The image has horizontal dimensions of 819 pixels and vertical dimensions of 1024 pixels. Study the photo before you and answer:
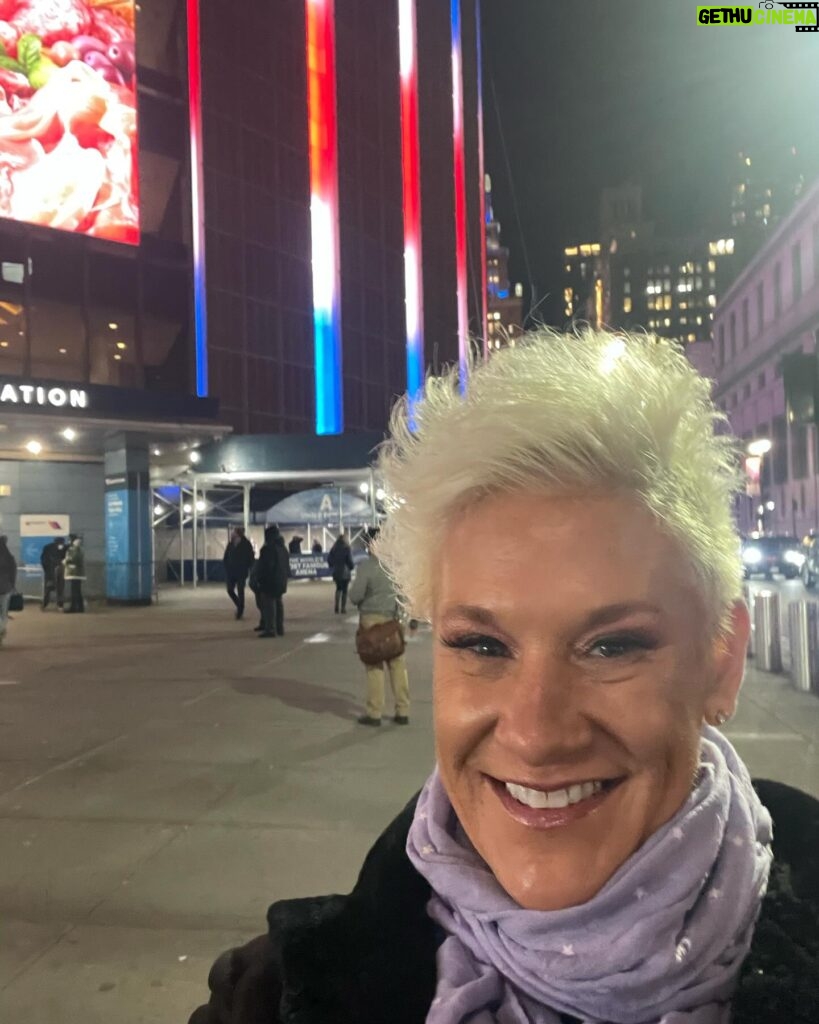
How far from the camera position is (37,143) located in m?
18.9

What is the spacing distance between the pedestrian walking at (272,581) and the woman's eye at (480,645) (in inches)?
465

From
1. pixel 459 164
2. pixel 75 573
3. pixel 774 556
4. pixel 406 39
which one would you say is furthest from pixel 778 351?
pixel 75 573

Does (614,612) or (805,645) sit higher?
(614,612)

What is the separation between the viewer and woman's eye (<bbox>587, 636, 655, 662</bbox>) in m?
1.07

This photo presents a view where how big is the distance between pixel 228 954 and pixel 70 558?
56.4 ft

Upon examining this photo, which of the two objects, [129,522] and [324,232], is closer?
[129,522]

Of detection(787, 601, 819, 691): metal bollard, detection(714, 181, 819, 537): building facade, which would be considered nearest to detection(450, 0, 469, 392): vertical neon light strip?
detection(714, 181, 819, 537): building facade

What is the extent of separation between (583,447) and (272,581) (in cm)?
1198

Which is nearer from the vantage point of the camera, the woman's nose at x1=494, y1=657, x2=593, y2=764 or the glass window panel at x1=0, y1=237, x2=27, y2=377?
the woman's nose at x1=494, y1=657, x2=593, y2=764

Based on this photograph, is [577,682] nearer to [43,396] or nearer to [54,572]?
[43,396]

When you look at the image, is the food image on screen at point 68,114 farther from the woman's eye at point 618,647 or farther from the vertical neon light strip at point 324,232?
the woman's eye at point 618,647

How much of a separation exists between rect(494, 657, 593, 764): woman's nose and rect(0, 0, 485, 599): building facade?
24.1ft

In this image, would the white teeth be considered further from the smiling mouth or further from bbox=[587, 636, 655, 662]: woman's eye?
bbox=[587, 636, 655, 662]: woman's eye

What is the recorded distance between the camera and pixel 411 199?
1555 inches
